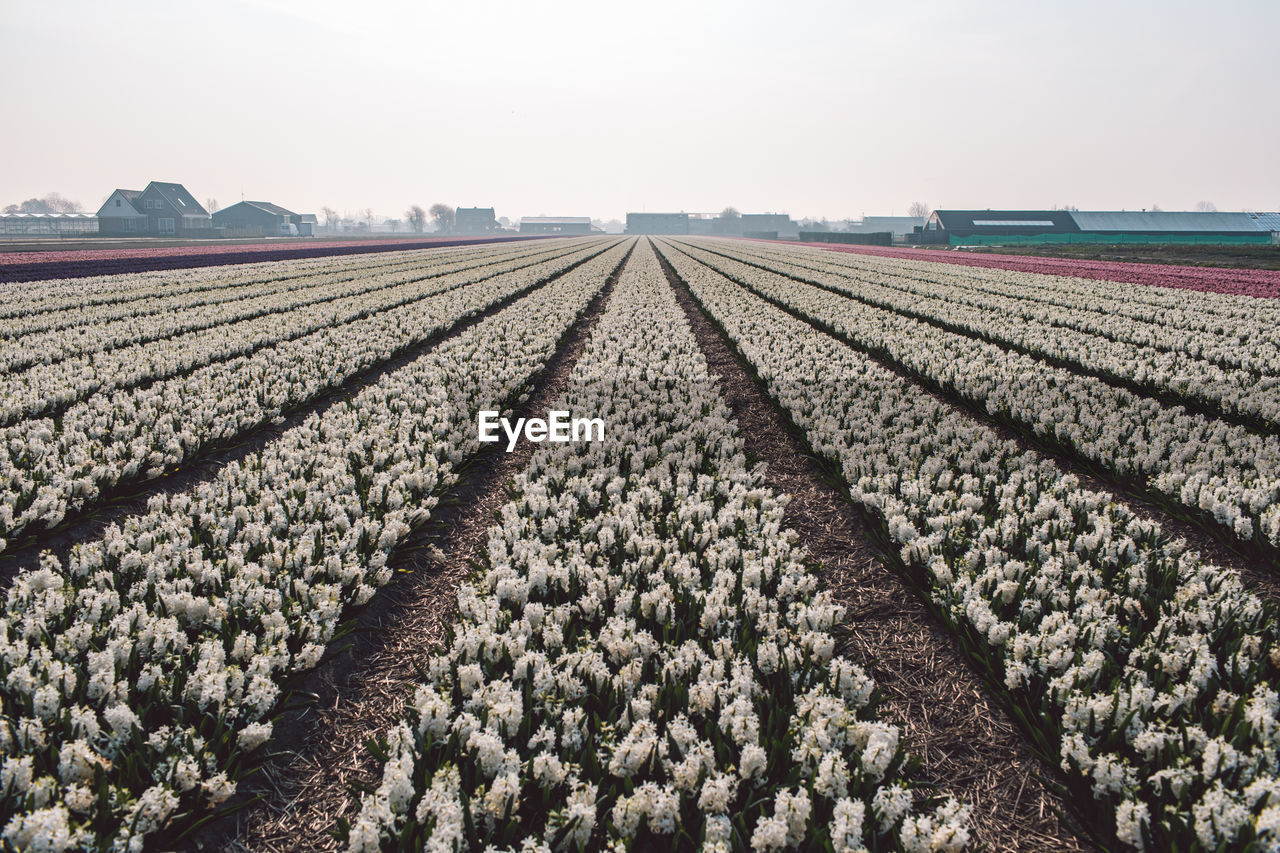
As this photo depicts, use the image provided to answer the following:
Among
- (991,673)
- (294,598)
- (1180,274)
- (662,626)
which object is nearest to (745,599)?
(662,626)

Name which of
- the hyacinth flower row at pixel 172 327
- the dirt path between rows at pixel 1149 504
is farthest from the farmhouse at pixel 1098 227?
the dirt path between rows at pixel 1149 504

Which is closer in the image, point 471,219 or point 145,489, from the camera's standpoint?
point 145,489

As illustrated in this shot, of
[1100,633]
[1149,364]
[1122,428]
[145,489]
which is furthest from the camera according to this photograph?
[1149,364]

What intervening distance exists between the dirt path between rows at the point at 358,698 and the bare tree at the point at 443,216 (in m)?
197

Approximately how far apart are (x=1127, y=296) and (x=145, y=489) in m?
28.0

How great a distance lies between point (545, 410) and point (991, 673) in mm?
7763

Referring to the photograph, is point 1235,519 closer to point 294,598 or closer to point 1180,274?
point 294,598

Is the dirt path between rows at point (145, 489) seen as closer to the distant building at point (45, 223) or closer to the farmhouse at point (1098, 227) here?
the farmhouse at point (1098, 227)

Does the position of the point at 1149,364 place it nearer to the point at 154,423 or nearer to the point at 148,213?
the point at 154,423

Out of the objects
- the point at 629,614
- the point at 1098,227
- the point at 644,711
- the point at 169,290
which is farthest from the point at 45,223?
the point at 1098,227

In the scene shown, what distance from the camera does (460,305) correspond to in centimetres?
2062

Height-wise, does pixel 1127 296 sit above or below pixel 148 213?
below

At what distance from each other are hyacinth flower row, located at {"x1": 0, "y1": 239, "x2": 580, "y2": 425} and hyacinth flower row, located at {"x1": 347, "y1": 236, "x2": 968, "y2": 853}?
8347 millimetres

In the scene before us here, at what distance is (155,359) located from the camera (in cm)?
1210
